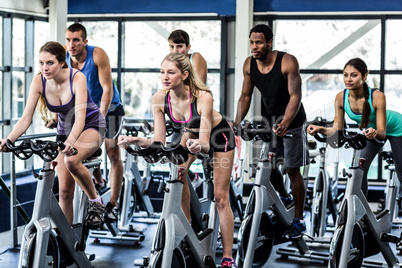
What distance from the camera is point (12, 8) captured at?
295 inches

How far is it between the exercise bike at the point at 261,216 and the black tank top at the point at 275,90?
34cm

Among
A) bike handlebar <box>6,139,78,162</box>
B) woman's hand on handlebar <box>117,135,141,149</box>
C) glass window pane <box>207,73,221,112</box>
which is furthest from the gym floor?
glass window pane <box>207,73,221,112</box>

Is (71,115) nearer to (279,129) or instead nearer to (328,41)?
(279,129)

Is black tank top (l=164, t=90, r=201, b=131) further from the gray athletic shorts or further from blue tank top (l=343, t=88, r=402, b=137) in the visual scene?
blue tank top (l=343, t=88, r=402, b=137)

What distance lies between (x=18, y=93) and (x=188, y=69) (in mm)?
5063

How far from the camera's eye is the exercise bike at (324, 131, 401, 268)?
367 cm

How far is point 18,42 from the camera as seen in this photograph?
781 centimetres

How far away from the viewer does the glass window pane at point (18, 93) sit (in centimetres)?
779

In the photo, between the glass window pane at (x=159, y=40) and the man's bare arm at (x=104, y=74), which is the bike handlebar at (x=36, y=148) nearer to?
the man's bare arm at (x=104, y=74)

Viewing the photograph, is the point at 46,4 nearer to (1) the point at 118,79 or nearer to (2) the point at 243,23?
(1) the point at 118,79

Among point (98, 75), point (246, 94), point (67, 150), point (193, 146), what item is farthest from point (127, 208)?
point (193, 146)

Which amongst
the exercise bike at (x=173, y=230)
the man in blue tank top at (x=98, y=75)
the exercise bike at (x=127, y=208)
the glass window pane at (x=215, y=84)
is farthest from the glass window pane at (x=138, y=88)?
the exercise bike at (x=173, y=230)

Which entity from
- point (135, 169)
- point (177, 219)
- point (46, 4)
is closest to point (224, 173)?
point (177, 219)

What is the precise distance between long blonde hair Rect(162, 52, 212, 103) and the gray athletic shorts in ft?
3.78
